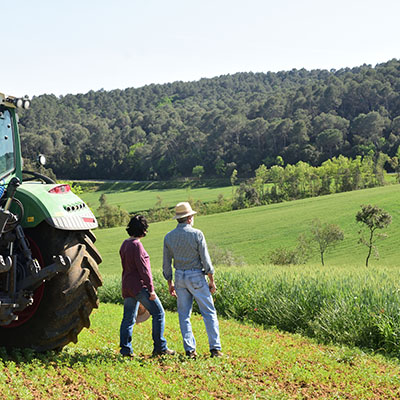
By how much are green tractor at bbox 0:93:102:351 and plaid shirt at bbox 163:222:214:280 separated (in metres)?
1.12

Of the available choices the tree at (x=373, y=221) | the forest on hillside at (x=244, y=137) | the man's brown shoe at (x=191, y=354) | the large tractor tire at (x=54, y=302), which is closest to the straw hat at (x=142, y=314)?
the man's brown shoe at (x=191, y=354)

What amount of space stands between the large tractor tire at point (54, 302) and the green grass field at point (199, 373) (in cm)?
20

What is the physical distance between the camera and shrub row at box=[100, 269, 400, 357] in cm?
855

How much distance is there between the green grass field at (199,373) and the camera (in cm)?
553

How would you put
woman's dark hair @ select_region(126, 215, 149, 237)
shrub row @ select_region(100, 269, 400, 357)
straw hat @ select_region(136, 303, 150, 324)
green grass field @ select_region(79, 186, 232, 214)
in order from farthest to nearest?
green grass field @ select_region(79, 186, 232, 214), shrub row @ select_region(100, 269, 400, 357), straw hat @ select_region(136, 303, 150, 324), woman's dark hair @ select_region(126, 215, 149, 237)

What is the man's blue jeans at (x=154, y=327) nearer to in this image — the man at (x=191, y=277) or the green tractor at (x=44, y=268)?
the man at (x=191, y=277)

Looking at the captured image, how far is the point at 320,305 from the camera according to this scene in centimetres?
977

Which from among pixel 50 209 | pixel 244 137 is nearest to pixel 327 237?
pixel 50 209

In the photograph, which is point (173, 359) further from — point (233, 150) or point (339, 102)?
point (339, 102)

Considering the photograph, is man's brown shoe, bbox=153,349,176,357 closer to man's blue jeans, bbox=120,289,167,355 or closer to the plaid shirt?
man's blue jeans, bbox=120,289,167,355

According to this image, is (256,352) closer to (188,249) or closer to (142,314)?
(142,314)

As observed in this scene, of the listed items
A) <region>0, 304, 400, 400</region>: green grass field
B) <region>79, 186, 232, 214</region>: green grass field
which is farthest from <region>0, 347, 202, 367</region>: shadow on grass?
<region>79, 186, 232, 214</region>: green grass field

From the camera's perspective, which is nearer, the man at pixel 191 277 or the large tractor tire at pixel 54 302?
the large tractor tire at pixel 54 302

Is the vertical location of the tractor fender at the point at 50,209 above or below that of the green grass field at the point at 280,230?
above
